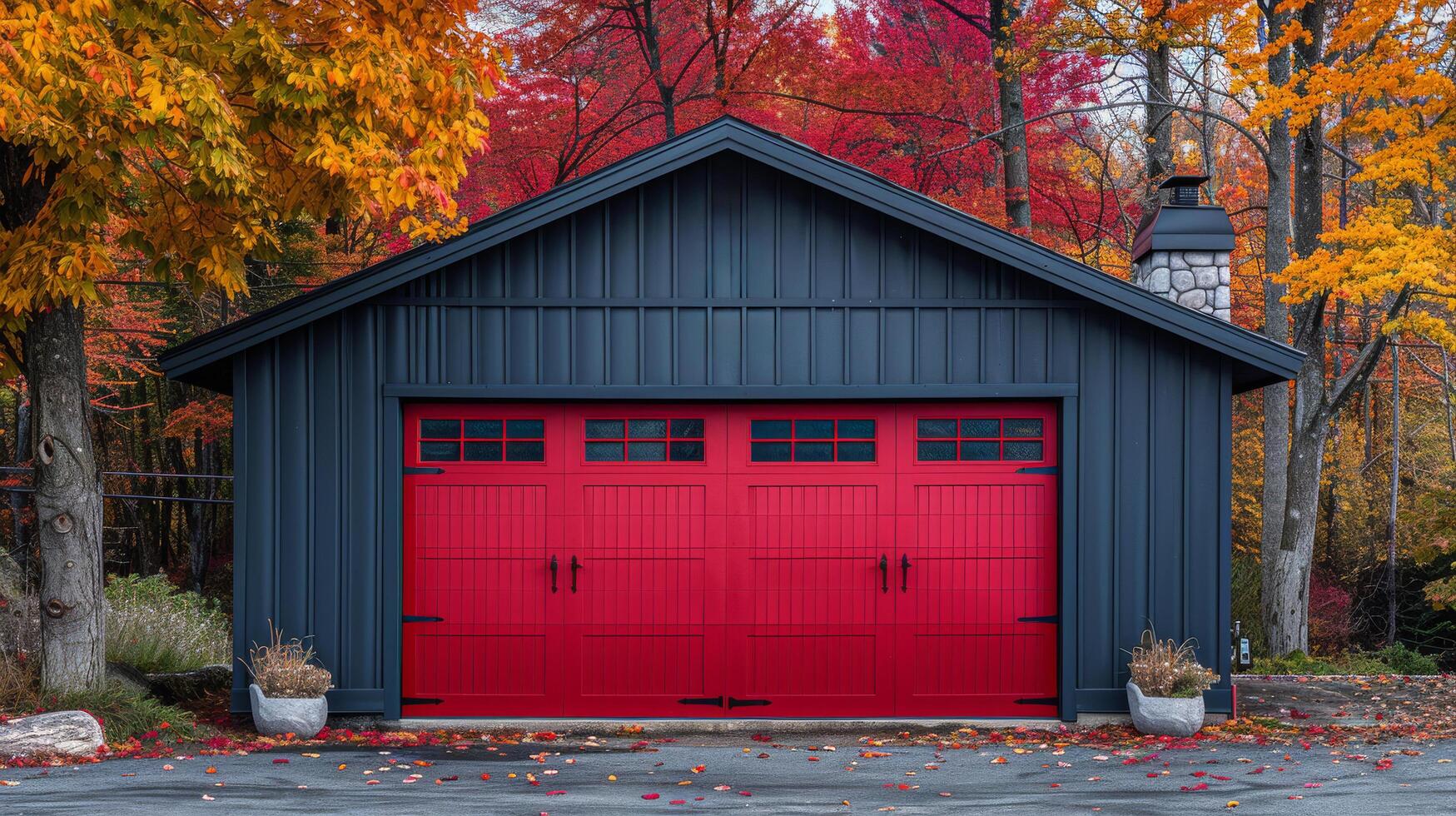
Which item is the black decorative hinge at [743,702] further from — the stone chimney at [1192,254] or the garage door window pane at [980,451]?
the stone chimney at [1192,254]

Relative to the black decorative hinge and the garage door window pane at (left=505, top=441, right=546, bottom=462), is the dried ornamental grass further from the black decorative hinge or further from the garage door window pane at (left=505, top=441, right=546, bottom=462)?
the black decorative hinge

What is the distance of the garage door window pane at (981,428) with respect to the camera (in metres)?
9.52

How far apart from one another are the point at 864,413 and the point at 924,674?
6.62ft

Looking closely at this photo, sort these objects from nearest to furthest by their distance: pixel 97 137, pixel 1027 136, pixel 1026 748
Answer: pixel 97 137, pixel 1026 748, pixel 1027 136

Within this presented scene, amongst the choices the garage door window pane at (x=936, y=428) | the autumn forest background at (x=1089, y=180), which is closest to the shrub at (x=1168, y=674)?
the garage door window pane at (x=936, y=428)

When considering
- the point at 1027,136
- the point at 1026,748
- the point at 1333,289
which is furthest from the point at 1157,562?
the point at 1027,136

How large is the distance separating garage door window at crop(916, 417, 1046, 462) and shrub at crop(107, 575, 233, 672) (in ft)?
A: 22.0

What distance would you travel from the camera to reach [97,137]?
765cm

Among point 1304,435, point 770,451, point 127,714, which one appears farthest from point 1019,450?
point 1304,435

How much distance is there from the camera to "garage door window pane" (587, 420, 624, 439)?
31.1 feet

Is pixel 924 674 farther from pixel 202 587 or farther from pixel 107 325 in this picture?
pixel 202 587

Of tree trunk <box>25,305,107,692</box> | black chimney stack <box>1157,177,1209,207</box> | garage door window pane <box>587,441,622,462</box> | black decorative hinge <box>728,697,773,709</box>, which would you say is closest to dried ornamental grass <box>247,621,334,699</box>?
tree trunk <box>25,305,107,692</box>

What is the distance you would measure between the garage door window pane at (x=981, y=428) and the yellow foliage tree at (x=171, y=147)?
4157 mm

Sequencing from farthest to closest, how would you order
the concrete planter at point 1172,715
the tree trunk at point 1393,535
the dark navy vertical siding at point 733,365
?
the tree trunk at point 1393,535 → the dark navy vertical siding at point 733,365 → the concrete planter at point 1172,715
